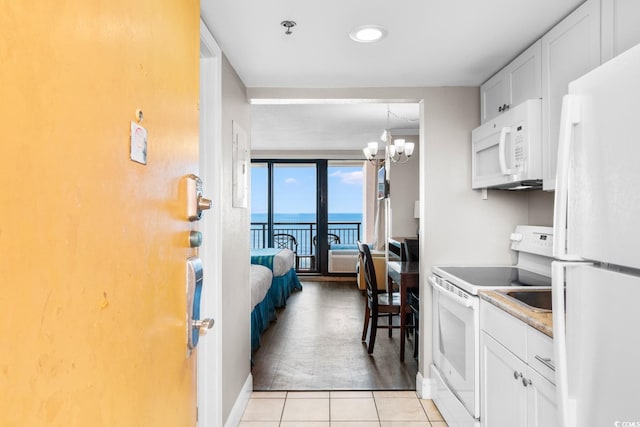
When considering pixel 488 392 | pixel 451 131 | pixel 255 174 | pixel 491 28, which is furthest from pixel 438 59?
pixel 255 174

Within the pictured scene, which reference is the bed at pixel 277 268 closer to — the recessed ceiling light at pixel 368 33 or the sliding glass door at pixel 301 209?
the sliding glass door at pixel 301 209

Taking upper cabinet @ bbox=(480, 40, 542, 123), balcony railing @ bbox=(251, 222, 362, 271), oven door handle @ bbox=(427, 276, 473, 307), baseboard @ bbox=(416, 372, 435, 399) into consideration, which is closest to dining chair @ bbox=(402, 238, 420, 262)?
oven door handle @ bbox=(427, 276, 473, 307)

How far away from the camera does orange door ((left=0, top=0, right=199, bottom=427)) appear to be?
0.46m

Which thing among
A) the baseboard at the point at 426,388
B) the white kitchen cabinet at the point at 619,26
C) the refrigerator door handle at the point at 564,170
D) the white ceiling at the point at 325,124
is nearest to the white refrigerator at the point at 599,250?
the refrigerator door handle at the point at 564,170

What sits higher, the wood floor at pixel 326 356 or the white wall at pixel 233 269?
the white wall at pixel 233 269

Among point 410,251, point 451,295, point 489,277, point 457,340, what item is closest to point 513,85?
point 489,277

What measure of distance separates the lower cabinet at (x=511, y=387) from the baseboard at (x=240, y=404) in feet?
4.59

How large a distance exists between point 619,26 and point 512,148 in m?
0.78

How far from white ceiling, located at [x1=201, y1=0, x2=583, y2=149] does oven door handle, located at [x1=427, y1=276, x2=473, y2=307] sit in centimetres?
140

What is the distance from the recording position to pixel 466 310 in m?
2.12

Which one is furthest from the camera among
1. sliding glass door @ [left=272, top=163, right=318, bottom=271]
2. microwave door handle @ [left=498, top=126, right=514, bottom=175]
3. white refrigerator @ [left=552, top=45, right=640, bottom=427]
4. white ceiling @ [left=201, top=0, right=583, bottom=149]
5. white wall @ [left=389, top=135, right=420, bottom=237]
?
sliding glass door @ [left=272, top=163, right=318, bottom=271]

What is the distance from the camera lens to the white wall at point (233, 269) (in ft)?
7.36

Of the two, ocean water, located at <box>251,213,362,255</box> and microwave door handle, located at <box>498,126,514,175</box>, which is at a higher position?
microwave door handle, located at <box>498,126,514,175</box>

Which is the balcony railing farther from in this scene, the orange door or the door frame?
the orange door
